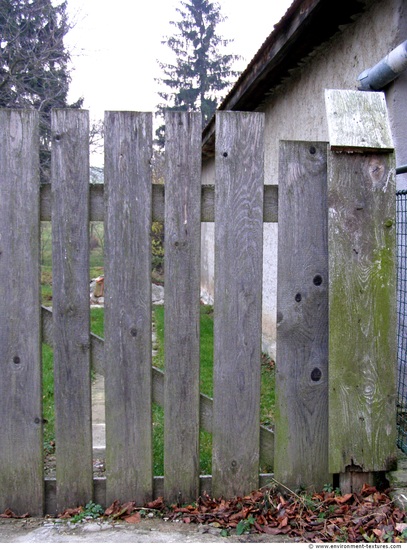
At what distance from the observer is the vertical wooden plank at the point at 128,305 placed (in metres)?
2.28

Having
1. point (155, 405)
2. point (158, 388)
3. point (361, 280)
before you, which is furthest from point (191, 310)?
point (155, 405)

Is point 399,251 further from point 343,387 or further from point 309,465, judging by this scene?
point 309,465

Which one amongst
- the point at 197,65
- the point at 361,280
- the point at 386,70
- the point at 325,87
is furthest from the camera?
the point at 197,65

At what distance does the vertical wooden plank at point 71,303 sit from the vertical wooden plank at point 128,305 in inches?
3.8

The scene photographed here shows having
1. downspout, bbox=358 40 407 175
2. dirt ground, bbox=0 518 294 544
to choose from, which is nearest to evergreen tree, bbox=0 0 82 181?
downspout, bbox=358 40 407 175

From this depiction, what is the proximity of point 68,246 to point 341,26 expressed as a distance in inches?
121

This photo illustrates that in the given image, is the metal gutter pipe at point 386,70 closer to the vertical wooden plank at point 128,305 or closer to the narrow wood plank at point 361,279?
the narrow wood plank at point 361,279

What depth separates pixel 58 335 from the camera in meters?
2.31

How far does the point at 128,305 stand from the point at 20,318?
0.49 m

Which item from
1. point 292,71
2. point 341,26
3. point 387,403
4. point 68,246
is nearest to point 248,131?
point 68,246

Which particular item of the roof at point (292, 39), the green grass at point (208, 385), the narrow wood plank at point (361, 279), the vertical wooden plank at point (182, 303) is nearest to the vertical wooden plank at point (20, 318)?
the vertical wooden plank at point (182, 303)

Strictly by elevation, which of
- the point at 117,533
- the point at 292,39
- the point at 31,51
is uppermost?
the point at 31,51

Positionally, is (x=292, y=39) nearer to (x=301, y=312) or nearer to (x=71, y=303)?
(x=301, y=312)

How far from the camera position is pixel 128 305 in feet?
7.61
